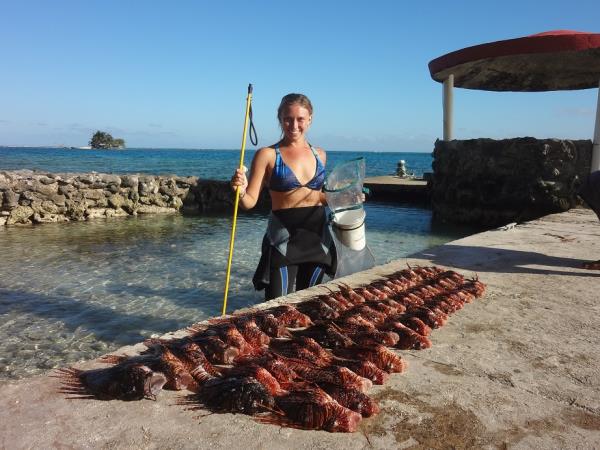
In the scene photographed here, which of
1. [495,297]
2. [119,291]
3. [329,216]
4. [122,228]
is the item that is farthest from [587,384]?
[122,228]

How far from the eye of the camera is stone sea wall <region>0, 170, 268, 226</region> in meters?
17.2

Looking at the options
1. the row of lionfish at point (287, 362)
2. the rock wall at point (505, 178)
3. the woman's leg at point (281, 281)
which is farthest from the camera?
the rock wall at point (505, 178)

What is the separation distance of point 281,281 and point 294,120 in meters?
1.71

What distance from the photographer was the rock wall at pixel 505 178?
1570cm

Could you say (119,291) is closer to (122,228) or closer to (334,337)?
(334,337)

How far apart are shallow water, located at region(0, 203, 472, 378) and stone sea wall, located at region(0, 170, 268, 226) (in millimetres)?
1131

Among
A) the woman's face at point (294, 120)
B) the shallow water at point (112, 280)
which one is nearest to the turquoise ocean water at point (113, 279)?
the shallow water at point (112, 280)

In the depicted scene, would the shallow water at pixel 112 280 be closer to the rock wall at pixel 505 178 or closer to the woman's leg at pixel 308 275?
the rock wall at pixel 505 178

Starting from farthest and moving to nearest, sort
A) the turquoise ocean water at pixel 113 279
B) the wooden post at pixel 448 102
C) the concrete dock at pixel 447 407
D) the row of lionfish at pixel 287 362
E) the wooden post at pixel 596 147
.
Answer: the wooden post at pixel 448 102 < the wooden post at pixel 596 147 < the turquoise ocean water at pixel 113 279 < the row of lionfish at pixel 287 362 < the concrete dock at pixel 447 407

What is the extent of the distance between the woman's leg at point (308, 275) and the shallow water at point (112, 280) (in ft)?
10.2

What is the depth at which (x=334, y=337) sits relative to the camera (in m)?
3.53

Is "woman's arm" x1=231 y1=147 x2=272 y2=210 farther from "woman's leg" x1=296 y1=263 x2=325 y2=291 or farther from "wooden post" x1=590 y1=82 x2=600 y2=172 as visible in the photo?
"wooden post" x1=590 y1=82 x2=600 y2=172

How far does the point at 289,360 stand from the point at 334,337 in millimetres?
575

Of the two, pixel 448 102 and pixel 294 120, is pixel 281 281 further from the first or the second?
pixel 448 102
